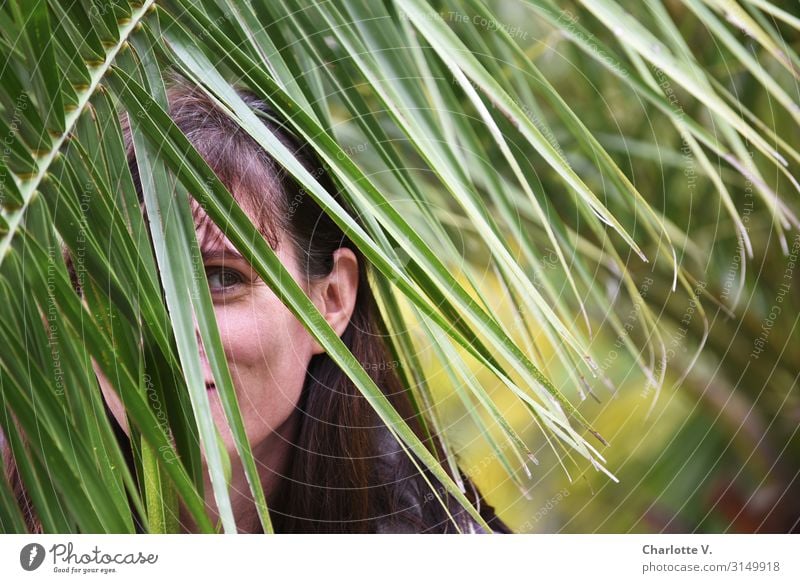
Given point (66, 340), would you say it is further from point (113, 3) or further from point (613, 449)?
point (613, 449)

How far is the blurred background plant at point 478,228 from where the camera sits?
11.9 inches

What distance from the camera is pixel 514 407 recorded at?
2.24ft

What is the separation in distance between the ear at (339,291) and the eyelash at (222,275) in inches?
2.0

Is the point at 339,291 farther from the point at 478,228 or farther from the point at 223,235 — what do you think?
the point at 478,228

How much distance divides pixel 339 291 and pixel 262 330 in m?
0.06

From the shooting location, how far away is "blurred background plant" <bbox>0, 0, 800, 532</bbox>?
303 mm

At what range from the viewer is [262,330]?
1.63 ft

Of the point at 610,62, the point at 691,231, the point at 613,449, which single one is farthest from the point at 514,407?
the point at 610,62
